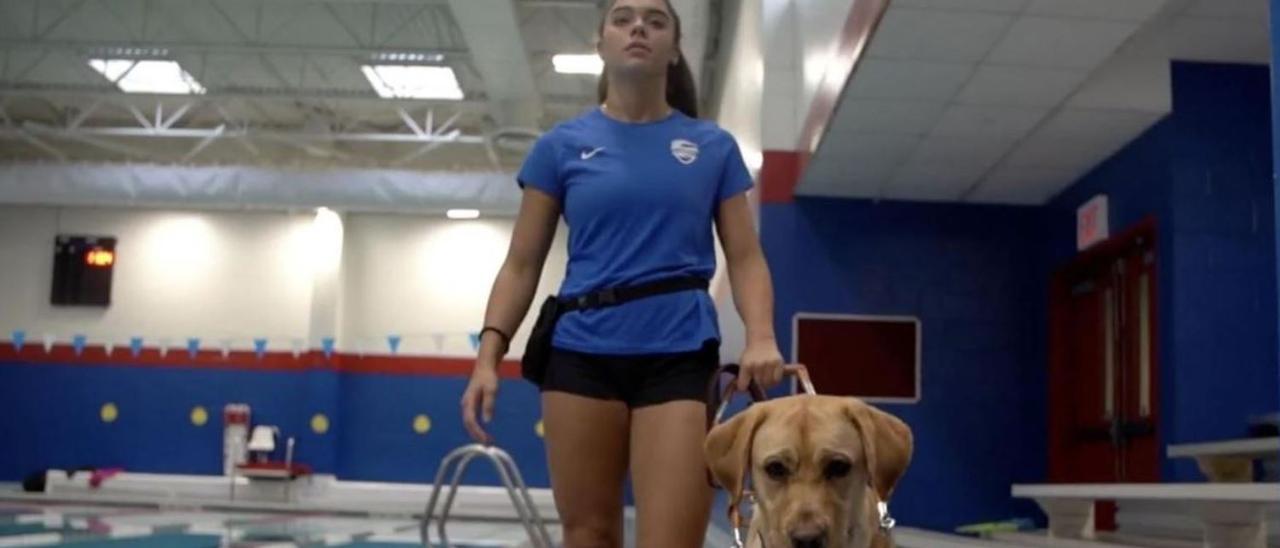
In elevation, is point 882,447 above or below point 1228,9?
below

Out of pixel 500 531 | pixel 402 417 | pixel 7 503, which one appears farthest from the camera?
pixel 402 417

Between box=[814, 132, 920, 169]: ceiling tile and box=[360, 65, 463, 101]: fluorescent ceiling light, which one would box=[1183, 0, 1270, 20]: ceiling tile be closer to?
box=[814, 132, 920, 169]: ceiling tile

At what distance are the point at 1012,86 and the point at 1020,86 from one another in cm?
4

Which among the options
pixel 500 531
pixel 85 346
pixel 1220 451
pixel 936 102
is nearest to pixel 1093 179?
pixel 936 102

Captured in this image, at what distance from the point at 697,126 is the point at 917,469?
8262 mm

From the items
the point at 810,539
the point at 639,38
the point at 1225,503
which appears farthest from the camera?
the point at 1225,503

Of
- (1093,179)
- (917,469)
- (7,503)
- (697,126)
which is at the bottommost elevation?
(7,503)

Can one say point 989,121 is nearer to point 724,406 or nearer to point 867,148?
point 867,148

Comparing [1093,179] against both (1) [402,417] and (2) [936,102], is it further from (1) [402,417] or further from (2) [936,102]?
(1) [402,417]

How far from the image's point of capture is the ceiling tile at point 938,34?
636cm

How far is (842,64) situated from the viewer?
24.6 feet

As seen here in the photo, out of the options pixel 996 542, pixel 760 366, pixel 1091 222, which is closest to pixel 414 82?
pixel 1091 222

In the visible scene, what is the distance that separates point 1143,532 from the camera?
8.57m

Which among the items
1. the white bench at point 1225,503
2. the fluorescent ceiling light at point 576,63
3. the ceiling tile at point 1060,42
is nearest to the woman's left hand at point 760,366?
the white bench at point 1225,503
